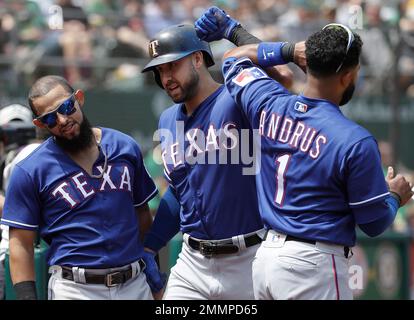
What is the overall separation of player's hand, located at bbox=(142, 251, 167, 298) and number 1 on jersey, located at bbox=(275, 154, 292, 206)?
3.95ft

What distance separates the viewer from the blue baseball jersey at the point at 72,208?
4.91 metres

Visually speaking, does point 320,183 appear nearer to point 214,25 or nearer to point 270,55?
point 270,55

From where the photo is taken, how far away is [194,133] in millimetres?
5180

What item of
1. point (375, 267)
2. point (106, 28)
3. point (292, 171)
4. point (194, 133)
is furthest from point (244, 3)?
point (292, 171)

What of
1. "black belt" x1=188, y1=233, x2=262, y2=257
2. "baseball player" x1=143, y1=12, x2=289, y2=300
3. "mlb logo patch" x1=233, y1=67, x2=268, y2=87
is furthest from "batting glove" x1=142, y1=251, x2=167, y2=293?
"mlb logo patch" x1=233, y1=67, x2=268, y2=87

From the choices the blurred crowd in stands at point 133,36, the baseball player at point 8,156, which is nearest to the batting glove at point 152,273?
the baseball player at point 8,156

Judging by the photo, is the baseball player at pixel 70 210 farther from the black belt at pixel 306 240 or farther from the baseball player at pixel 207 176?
the black belt at pixel 306 240

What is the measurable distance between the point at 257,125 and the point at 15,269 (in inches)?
61.7

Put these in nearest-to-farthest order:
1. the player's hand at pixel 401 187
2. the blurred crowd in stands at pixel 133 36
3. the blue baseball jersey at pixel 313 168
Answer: the blue baseball jersey at pixel 313 168 → the player's hand at pixel 401 187 → the blurred crowd in stands at pixel 133 36

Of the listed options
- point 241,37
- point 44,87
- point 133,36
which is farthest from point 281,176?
point 133,36

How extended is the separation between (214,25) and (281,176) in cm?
117

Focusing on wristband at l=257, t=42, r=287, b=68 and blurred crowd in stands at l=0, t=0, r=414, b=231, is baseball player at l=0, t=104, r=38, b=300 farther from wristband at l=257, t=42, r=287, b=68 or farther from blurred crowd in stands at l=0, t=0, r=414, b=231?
blurred crowd in stands at l=0, t=0, r=414, b=231

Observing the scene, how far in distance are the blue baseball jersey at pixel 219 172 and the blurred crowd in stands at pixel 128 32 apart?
5.10 meters
